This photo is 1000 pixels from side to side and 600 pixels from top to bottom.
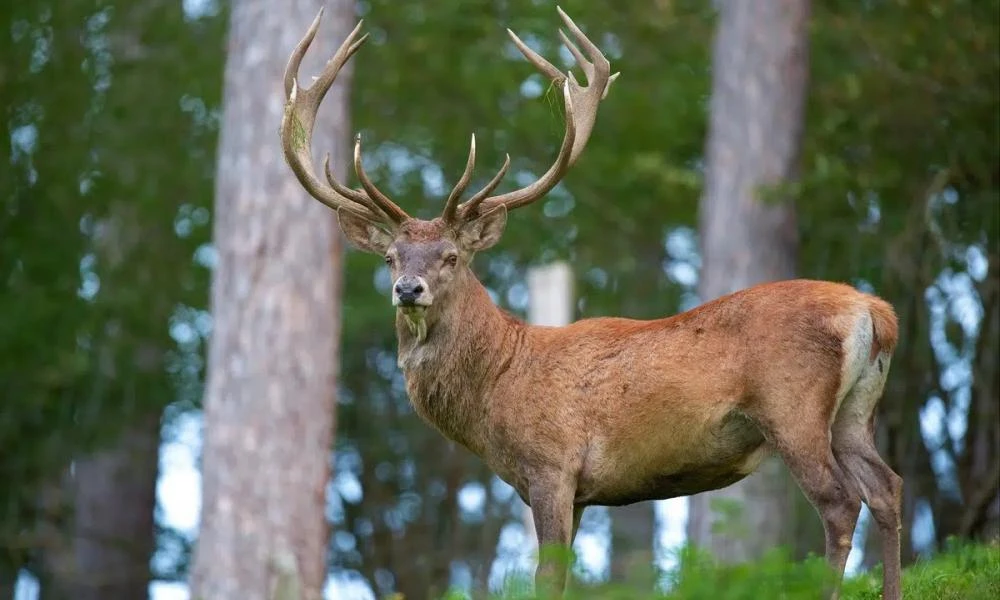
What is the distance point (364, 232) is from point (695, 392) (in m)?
2.02

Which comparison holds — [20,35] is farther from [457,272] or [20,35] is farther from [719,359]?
[719,359]

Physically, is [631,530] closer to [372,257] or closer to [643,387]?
[372,257]

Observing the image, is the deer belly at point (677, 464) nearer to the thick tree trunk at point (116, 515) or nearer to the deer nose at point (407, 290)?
the deer nose at point (407, 290)

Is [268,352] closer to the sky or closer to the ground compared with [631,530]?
closer to the sky

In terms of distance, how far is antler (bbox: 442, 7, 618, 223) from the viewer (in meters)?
7.60

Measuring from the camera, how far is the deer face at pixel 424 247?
717 cm

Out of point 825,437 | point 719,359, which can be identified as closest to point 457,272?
point 719,359

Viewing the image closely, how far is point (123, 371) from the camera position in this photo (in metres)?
17.8

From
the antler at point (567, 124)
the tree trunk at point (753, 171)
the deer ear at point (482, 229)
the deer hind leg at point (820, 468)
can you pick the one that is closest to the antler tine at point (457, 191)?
the antler at point (567, 124)

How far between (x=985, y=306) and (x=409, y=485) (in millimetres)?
8743

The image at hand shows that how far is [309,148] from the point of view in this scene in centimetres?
791

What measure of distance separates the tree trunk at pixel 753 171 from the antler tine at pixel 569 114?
16.9ft

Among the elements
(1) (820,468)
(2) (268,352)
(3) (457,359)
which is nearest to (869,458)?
(1) (820,468)

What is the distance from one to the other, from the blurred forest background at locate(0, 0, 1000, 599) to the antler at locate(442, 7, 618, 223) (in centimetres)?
384
